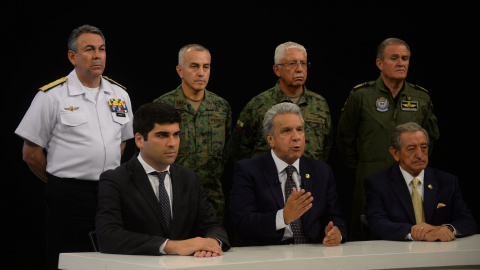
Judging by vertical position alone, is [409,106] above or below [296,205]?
above

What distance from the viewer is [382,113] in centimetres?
470

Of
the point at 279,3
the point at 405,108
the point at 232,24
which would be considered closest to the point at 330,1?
the point at 279,3

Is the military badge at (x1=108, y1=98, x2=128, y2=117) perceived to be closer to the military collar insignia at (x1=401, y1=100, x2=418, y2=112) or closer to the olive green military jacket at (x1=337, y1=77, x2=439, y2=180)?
the olive green military jacket at (x1=337, y1=77, x2=439, y2=180)

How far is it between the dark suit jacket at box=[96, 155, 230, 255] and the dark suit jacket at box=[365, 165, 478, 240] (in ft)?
3.39

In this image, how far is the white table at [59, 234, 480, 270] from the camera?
8.32ft

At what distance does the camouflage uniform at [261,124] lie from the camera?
4516mm

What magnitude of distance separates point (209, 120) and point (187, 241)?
1.74 meters

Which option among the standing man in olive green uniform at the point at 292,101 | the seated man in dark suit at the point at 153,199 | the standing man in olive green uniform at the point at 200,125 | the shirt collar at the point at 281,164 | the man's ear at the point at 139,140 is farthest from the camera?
the standing man in olive green uniform at the point at 292,101

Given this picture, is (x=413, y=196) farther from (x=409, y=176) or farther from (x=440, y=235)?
(x=440, y=235)

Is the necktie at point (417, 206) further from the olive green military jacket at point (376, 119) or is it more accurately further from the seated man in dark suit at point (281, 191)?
the olive green military jacket at point (376, 119)

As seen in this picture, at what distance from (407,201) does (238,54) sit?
224 centimetres

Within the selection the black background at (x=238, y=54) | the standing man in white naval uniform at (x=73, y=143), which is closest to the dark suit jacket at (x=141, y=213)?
the standing man in white naval uniform at (x=73, y=143)

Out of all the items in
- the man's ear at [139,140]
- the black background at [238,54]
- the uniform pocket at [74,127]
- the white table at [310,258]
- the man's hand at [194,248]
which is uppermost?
the black background at [238,54]

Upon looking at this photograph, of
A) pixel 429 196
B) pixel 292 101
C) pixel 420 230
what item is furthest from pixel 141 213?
pixel 292 101
